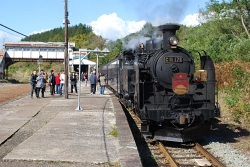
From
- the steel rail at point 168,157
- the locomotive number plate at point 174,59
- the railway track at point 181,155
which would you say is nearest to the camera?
the steel rail at point 168,157

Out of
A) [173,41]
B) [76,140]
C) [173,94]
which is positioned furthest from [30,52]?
[76,140]

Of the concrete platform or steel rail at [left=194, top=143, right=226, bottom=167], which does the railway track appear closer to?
steel rail at [left=194, top=143, right=226, bottom=167]

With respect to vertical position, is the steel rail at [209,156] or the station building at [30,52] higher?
the station building at [30,52]

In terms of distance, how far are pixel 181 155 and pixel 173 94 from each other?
1.79 meters

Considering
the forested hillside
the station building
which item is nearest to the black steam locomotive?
the forested hillside

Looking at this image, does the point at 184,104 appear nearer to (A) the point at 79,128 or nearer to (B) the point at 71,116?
(A) the point at 79,128

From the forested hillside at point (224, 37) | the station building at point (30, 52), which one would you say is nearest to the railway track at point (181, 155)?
the forested hillside at point (224, 37)

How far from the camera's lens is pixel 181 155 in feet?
27.7

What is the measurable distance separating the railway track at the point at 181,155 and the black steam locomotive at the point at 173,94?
1.03 feet

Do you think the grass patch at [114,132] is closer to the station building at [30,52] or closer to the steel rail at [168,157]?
the steel rail at [168,157]

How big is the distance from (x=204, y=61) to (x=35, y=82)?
12.3m

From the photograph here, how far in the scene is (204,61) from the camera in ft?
32.2

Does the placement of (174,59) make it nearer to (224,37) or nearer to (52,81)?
(52,81)

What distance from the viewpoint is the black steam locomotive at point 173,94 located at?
29.5ft
